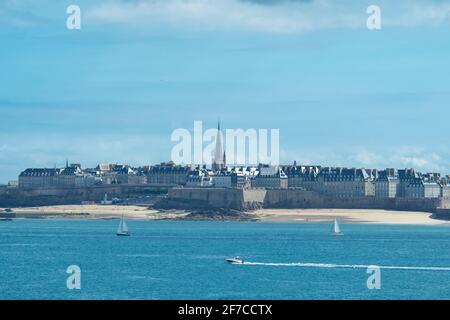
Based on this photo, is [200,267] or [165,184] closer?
[200,267]

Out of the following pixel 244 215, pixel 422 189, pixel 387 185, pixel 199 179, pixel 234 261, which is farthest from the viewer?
pixel 199 179

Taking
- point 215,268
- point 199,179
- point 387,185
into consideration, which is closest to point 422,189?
point 387,185

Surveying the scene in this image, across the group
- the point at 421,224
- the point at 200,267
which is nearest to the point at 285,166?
the point at 421,224

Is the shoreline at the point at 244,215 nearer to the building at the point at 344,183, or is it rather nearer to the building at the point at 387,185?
the building at the point at 344,183

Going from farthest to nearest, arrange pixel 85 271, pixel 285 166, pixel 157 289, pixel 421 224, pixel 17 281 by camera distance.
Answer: pixel 285 166 → pixel 421 224 → pixel 85 271 → pixel 17 281 → pixel 157 289

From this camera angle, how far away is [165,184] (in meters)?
194

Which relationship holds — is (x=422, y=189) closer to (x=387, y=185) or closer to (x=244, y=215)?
(x=387, y=185)

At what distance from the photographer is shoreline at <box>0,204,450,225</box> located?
525 feet

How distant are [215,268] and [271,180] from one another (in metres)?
122

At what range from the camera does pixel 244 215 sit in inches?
6722

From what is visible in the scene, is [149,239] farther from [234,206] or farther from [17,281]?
[234,206]

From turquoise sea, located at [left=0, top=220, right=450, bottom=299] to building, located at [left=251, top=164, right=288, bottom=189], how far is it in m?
80.9

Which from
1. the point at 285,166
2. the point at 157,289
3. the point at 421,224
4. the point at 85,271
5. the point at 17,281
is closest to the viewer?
the point at 157,289
